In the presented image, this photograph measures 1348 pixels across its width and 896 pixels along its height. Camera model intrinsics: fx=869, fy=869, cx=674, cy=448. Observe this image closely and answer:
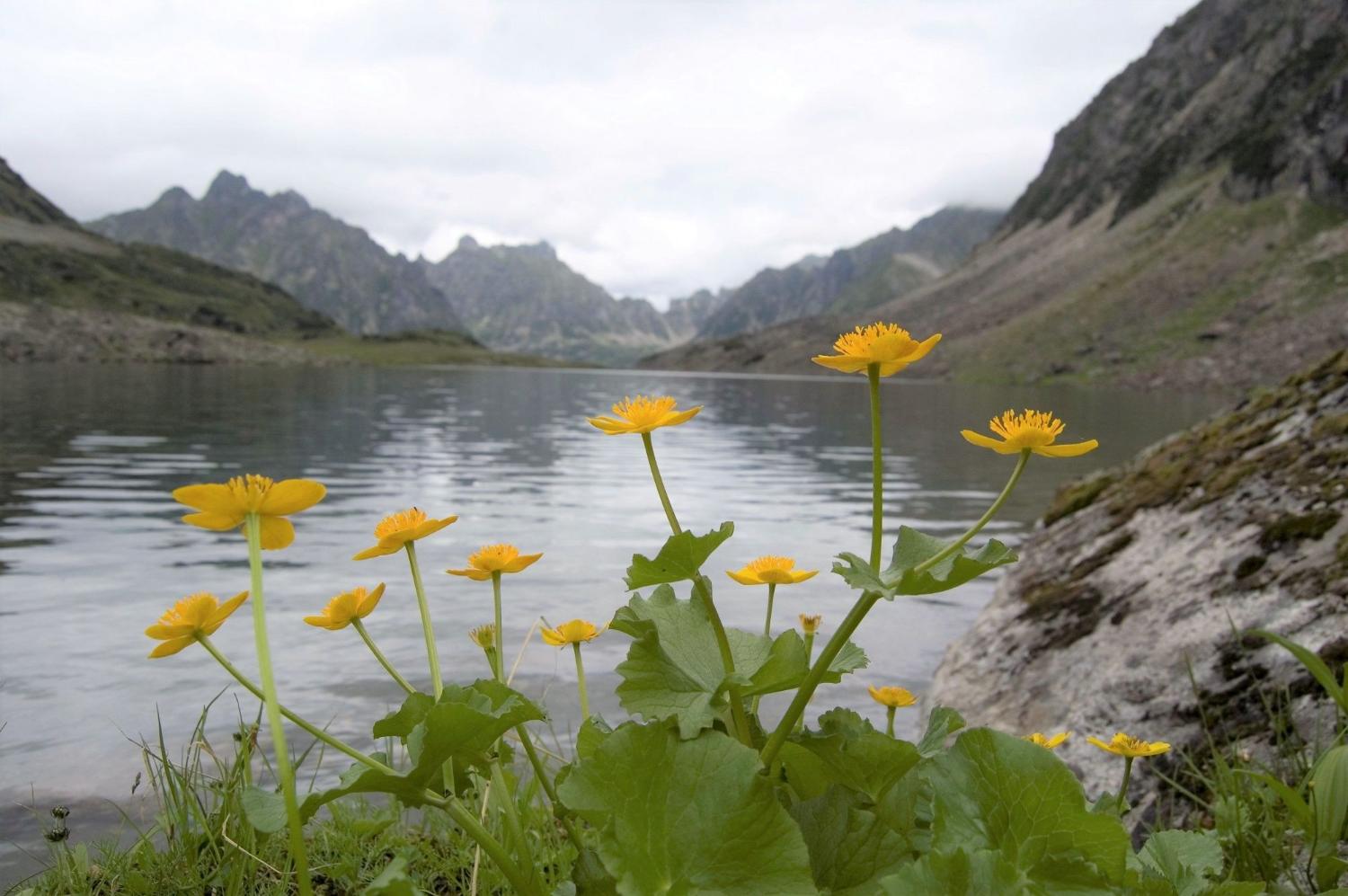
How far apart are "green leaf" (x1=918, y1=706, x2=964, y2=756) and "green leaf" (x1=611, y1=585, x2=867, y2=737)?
0.30 meters

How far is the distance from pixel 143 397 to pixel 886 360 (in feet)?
171

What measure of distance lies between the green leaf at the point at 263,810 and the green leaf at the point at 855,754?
1.04 metres

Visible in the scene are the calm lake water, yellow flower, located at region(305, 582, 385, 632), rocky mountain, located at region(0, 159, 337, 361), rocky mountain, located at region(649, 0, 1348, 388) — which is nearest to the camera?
yellow flower, located at region(305, 582, 385, 632)

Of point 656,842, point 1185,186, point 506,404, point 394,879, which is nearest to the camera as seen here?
point 394,879

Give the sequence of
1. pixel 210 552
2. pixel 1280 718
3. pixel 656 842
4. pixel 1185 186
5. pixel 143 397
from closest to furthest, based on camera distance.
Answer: pixel 656 842
pixel 1280 718
pixel 210 552
pixel 143 397
pixel 1185 186

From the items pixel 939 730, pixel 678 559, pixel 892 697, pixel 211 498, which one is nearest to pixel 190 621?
pixel 211 498

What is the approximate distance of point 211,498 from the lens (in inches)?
57.8

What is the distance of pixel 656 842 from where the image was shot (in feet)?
5.15

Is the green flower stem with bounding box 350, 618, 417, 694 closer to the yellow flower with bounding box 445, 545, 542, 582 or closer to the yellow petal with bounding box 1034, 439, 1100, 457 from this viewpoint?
the yellow flower with bounding box 445, 545, 542, 582

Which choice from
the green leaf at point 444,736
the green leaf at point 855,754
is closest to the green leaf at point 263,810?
the green leaf at point 444,736

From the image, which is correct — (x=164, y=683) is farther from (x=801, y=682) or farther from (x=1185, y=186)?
(x=1185, y=186)

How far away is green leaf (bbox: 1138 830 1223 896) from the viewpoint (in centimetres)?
206

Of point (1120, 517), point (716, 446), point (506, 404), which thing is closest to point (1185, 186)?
point (506, 404)

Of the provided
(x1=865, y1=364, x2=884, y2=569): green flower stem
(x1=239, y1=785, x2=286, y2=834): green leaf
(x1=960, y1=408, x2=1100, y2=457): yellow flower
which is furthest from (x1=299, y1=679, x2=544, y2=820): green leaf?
(x1=960, y1=408, x2=1100, y2=457): yellow flower
